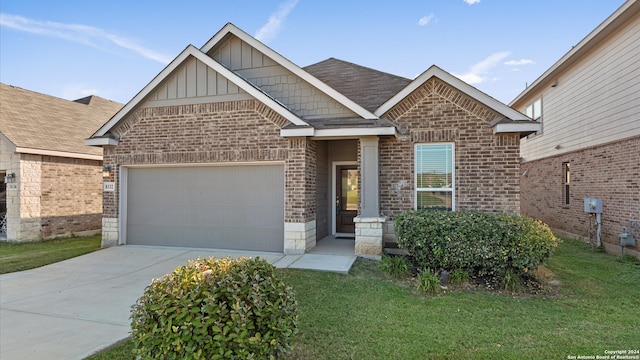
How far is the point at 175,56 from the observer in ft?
30.0

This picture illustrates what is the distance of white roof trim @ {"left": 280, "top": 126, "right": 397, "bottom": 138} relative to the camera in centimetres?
784

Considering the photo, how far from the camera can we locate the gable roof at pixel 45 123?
11.3 m

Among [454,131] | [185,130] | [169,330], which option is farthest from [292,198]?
[169,330]

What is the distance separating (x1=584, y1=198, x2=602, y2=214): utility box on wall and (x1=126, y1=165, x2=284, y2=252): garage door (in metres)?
9.07

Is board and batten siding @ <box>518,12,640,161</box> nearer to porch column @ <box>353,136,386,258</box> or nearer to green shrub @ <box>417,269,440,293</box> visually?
porch column @ <box>353,136,386,258</box>

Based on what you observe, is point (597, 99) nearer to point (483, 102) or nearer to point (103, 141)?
point (483, 102)

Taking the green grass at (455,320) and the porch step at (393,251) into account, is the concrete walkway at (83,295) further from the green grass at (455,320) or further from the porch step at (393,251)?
the porch step at (393,251)

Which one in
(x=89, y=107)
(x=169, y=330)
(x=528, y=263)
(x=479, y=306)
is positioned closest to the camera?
(x=169, y=330)

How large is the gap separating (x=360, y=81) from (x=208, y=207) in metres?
6.29

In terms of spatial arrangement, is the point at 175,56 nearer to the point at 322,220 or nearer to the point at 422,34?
the point at 322,220

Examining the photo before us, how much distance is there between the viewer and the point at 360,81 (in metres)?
11.2

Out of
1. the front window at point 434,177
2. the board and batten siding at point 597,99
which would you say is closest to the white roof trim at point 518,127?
the front window at point 434,177

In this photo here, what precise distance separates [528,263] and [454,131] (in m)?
Result: 3.50

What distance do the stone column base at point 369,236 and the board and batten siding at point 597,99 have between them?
7.07 m
